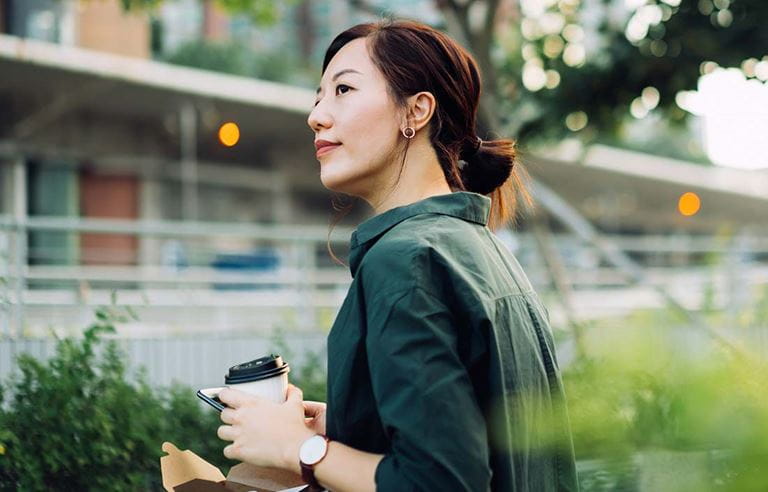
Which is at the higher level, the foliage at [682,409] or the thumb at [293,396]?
the thumb at [293,396]

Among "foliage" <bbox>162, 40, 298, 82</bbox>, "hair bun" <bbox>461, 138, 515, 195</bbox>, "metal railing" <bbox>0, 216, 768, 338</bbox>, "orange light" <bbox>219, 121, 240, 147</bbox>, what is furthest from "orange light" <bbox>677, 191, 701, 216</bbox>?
"hair bun" <bbox>461, 138, 515, 195</bbox>

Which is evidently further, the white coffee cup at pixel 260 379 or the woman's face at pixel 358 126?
the woman's face at pixel 358 126

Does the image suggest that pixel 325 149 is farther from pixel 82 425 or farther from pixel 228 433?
pixel 82 425

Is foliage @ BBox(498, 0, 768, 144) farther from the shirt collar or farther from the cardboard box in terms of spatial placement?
the cardboard box

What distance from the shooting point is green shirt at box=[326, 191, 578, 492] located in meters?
1.59

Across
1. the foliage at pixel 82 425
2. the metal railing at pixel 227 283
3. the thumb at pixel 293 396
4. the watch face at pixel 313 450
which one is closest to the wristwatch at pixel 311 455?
the watch face at pixel 313 450

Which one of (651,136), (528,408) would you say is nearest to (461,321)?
(528,408)

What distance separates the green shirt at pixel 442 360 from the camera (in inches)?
62.6

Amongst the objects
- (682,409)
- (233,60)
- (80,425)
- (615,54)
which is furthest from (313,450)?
(233,60)

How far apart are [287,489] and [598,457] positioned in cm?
147

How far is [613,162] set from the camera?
2745 cm

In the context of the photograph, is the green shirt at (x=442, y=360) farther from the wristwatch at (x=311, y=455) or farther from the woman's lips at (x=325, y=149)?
the woman's lips at (x=325, y=149)

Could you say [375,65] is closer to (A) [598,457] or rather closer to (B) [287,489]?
(B) [287,489]

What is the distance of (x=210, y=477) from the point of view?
6.36ft
